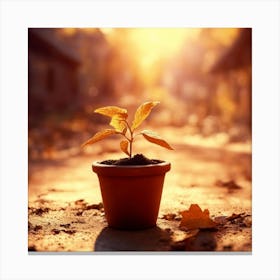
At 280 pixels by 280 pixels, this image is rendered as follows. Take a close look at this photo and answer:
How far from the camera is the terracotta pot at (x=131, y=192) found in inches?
110

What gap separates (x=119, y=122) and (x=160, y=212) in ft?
2.75

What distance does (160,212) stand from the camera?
3430 mm

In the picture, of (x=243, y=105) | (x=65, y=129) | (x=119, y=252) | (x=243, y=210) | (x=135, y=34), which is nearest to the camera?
(x=119, y=252)

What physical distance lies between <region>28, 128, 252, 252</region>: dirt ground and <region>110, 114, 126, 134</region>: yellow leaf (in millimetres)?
628

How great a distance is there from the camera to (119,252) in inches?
102

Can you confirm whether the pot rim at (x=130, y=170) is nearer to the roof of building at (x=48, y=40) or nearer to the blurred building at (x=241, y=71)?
the roof of building at (x=48, y=40)

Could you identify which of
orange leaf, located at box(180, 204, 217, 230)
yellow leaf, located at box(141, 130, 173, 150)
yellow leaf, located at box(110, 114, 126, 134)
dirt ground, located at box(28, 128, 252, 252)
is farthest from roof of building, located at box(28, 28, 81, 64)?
orange leaf, located at box(180, 204, 217, 230)

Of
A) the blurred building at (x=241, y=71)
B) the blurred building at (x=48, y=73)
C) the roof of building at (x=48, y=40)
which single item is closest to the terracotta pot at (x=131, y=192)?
the roof of building at (x=48, y=40)

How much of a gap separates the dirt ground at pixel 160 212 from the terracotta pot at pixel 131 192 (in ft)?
0.26

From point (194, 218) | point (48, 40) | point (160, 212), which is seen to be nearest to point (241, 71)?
point (48, 40)

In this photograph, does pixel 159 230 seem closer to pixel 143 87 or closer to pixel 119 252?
pixel 119 252

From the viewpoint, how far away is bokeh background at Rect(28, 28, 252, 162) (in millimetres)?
11295
